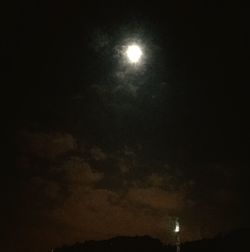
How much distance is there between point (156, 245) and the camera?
302 feet

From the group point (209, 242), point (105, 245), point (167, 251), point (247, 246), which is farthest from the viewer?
point (105, 245)

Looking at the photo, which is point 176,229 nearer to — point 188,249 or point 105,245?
point 188,249

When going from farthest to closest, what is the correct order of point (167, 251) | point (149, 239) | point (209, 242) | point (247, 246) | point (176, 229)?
point (149, 239), point (167, 251), point (209, 242), point (247, 246), point (176, 229)

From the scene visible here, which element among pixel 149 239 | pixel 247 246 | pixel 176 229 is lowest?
pixel 176 229

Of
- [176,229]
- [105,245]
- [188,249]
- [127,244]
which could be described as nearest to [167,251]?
[188,249]

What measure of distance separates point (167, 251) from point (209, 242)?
10961 mm

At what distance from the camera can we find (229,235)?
7400 cm

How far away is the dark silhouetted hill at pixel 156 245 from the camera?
236 feet

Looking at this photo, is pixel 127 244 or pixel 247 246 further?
pixel 127 244

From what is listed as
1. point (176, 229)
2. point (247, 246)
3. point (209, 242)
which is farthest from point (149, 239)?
point (176, 229)

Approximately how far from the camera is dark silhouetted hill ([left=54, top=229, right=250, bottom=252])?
2835 inches

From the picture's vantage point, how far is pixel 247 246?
7056cm

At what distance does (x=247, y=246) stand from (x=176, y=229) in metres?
30.3

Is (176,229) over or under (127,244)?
under
